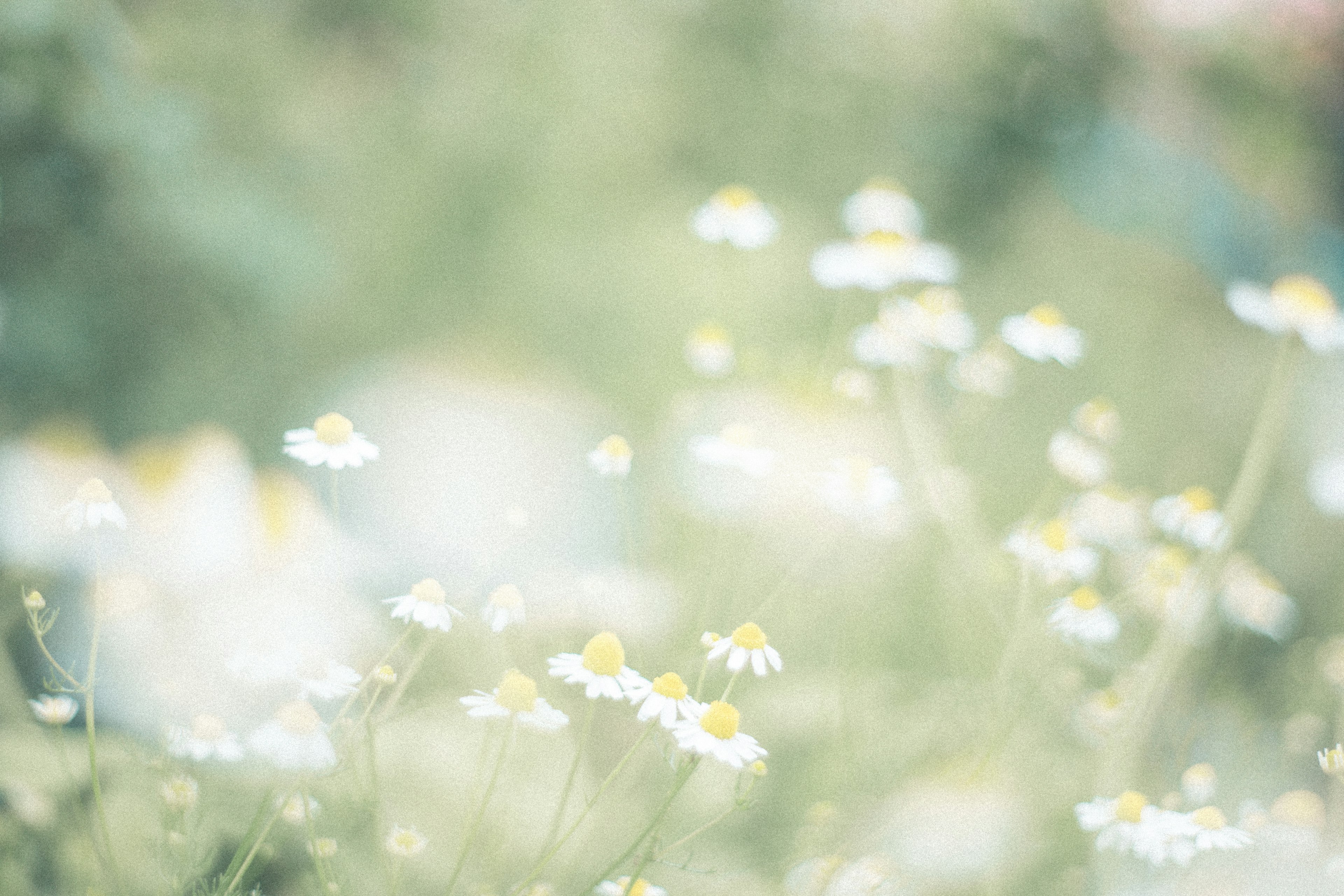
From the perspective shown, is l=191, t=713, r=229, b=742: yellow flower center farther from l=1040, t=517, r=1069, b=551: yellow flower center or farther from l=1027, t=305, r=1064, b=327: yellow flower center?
l=1027, t=305, r=1064, b=327: yellow flower center

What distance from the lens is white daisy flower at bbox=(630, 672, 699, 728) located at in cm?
51

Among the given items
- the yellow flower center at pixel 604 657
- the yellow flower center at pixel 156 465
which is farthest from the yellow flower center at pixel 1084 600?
the yellow flower center at pixel 156 465

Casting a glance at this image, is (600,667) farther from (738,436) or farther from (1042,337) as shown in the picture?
(1042,337)

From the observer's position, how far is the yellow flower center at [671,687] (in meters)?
0.53

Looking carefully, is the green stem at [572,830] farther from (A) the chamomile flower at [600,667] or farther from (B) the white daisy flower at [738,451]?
(B) the white daisy flower at [738,451]

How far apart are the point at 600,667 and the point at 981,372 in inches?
28.6

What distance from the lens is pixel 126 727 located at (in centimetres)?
76

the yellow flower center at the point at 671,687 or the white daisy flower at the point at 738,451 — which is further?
the white daisy flower at the point at 738,451

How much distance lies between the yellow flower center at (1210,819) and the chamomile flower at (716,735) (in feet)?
1.02

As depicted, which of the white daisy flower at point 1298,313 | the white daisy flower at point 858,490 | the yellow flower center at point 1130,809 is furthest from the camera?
the white daisy flower at point 1298,313

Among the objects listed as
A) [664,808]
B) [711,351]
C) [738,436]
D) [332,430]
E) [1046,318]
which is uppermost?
[1046,318]

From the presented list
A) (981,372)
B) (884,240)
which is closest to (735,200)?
(884,240)

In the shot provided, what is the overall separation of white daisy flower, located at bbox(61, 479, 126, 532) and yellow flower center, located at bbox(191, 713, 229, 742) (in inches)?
4.5

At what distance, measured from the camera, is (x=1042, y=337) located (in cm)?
99
